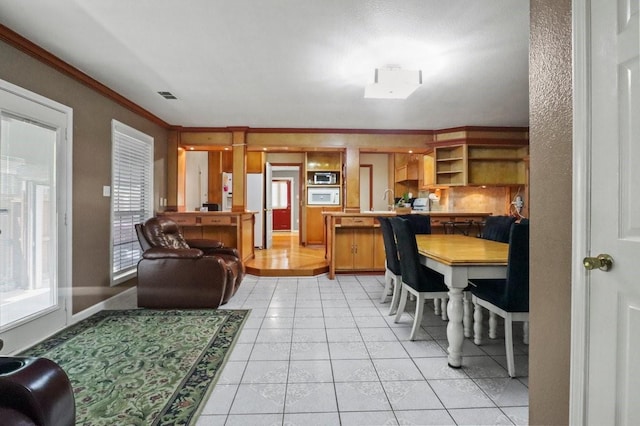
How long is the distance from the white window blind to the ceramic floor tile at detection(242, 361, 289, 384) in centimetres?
246

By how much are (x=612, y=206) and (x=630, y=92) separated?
1.10ft

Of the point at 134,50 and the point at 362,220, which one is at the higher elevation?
the point at 134,50

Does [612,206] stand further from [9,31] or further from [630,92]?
[9,31]

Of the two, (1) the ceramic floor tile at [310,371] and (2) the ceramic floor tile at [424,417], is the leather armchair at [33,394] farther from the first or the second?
(2) the ceramic floor tile at [424,417]

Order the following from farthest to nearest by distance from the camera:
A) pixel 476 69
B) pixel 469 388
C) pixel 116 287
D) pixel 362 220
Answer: pixel 362 220
pixel 116 287
pixel 476 69
pixel 469 388

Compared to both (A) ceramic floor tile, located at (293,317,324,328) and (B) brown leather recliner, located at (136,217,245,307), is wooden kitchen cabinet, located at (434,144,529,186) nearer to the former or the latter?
(A) ceramic floor tile, located at (293,317,324,328)

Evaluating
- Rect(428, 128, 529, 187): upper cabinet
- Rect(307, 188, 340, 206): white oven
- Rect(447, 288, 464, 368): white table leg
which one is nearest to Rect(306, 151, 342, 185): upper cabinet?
Rect(307, 188, 340, 206): white oven

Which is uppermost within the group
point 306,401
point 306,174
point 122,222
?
point 306,174

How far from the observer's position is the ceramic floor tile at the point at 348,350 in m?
2.28

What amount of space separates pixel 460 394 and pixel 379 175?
22.6 ft

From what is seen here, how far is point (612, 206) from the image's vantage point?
96cm

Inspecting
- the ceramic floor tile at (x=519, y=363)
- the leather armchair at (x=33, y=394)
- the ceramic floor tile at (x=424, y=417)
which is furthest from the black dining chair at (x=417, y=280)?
the leather armchair at (x=33, y=394)

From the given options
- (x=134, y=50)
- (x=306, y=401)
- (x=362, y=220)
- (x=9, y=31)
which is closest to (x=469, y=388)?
(x=306, y=401)

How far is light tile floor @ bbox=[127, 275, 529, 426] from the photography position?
1.64m
